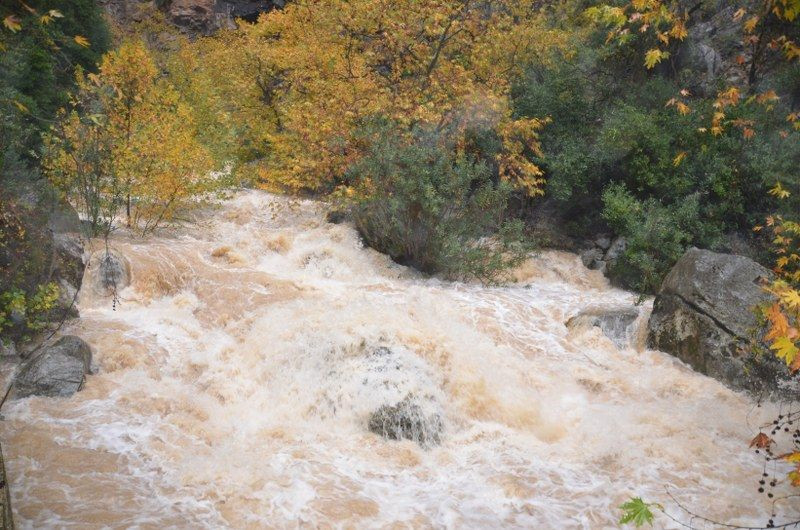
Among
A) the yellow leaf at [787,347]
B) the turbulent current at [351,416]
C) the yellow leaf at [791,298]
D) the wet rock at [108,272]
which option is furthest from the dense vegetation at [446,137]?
the yellow leaf at [787,347]

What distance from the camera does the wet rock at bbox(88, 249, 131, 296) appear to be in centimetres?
845

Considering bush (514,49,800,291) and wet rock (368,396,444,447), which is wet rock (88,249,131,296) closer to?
wet rock (368,396,444,447)

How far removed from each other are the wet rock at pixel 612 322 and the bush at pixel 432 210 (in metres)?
2.23

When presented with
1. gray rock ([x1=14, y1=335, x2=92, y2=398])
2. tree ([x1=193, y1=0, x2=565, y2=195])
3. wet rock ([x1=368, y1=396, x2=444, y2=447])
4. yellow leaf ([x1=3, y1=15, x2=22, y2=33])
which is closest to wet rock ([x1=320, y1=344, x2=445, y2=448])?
wet rock ([x1=368, y1=396, x2=444, y2=447])

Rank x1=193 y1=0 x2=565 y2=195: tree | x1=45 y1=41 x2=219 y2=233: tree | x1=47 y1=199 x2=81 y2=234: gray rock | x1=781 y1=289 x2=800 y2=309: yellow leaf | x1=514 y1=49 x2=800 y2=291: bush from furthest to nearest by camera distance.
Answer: x1=193 y1=0 x2=565 y2=195: tree → x1=514 y1=49 x2=800 y2=291: bush → x1=45 y1=41 x2=219 y2=233: tree → x1=47 y1=199 x2=81 y2=234: gray rock → x1=781 y1=289 x2=800 y2=309: yellow leaf

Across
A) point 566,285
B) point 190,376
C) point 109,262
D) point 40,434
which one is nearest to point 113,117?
point 109,262

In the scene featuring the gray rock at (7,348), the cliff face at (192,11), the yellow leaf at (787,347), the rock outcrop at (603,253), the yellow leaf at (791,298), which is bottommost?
the gray rock at (7,348)

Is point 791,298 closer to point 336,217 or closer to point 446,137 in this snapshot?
point 446,137

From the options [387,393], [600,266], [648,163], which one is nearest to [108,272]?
[387,393]

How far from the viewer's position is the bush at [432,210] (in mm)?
10938

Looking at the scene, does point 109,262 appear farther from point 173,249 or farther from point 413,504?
point 413,504

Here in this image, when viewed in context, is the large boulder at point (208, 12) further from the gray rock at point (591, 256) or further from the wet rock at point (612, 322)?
the wet rock at point (612, 322)

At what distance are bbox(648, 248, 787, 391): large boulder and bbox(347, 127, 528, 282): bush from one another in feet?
10.9

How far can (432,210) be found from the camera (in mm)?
10680
